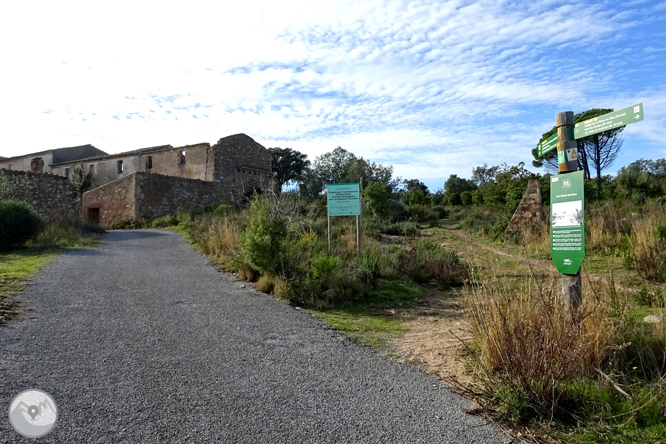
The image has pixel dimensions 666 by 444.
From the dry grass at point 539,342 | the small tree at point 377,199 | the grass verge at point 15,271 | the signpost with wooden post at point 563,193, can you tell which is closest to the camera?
the dry grass at point 539,342

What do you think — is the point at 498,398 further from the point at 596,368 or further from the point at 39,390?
the point at 39,390

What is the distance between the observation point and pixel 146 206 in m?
24.9

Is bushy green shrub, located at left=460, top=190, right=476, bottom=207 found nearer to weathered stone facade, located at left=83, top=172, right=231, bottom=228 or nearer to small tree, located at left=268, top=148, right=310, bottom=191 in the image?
weathered stone facade, located at left=83, top=172, right=231, bottom=228

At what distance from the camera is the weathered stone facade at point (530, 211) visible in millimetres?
16266

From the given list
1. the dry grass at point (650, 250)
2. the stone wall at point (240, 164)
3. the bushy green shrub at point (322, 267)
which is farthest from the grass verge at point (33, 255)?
the stone wall at point (240, 164)

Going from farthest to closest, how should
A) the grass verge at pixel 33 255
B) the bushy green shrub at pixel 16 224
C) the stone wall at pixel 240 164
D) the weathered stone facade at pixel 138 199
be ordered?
the stone wall at pixel 240 164, the weathered stone facade at pixel 138 199, the bushy green shrub at pixel 16 224, the grass verge at pixel 33 255

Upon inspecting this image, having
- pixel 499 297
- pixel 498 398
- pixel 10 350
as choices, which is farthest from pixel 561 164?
pixel 10 350

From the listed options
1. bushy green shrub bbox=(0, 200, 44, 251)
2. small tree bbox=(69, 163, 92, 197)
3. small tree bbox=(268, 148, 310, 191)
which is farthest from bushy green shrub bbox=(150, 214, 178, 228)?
small tree bbox=(268, 148, 310, 191)

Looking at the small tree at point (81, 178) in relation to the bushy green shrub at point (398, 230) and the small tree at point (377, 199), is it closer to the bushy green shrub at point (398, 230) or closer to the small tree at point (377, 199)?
the small tree at point (377, 199)

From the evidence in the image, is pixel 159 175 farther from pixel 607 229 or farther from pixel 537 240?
pixel 607 229

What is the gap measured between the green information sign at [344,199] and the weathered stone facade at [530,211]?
762 centimetres

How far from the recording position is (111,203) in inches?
1000

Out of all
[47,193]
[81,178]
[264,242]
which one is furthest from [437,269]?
[81,178]

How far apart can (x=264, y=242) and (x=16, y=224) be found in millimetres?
7506
